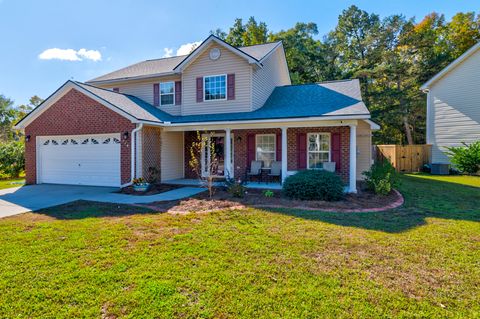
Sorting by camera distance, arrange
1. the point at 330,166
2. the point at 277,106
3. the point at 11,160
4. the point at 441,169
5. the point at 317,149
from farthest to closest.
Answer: the point at 441,169 → the point at 11,160 → the point at 277,106 → the point at 317,149 → the point at 330,166

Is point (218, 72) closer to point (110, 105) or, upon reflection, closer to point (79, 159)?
point (110, 105)

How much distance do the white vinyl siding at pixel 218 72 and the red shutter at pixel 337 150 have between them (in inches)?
161

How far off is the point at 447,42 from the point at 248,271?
3332 cm

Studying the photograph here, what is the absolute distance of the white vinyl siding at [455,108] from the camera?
56.9ft

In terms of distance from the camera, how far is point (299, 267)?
409 cm

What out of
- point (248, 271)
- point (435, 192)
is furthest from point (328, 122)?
point (248, 271)

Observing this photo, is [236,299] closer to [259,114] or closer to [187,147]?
[259,114]

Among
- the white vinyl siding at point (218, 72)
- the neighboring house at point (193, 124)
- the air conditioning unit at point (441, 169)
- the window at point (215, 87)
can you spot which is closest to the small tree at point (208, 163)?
the neighboring house at point (193, 124)

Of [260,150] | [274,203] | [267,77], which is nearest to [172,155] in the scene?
[260,150]

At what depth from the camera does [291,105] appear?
12.5 meters

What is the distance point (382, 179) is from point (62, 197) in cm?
1119

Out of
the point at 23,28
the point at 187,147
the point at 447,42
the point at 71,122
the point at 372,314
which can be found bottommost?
the point at 372,314

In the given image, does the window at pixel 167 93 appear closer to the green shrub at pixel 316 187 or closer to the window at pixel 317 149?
the window at pixel 317 149

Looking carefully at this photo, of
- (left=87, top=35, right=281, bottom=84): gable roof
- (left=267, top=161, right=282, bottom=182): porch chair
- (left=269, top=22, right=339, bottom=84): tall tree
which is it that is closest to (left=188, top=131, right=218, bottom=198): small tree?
(left=267, top=161, right=282, bottom=182): porch chair
